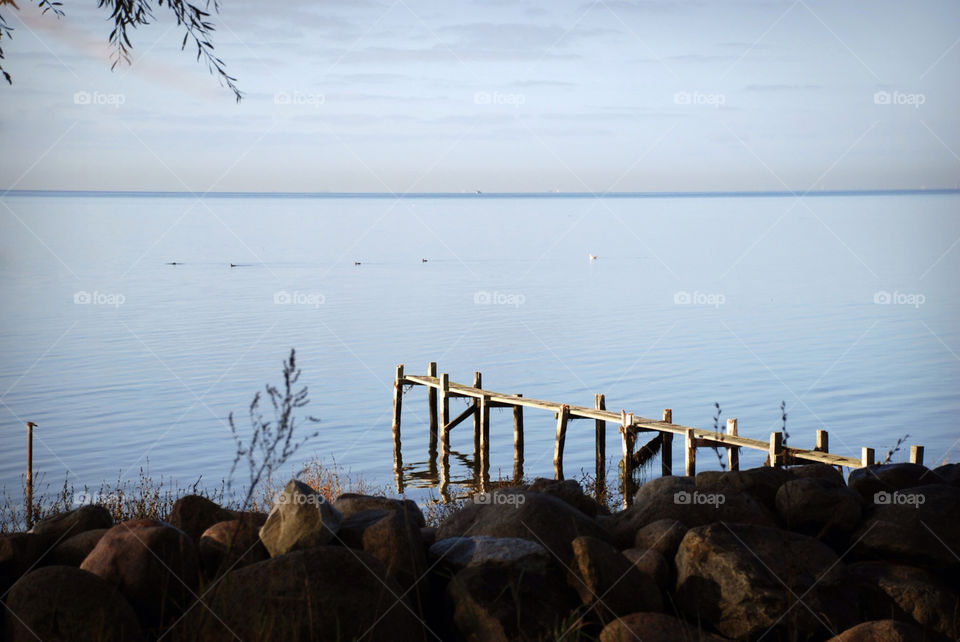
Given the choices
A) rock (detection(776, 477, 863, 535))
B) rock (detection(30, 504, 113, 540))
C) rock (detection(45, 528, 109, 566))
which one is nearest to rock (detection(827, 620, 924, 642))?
rock (detection(776, 477, 863, 535))

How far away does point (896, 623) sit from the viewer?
6516 mm

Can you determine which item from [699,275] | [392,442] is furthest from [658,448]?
[699,275]

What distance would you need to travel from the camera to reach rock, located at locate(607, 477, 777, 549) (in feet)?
27.1

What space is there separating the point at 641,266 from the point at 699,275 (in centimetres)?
923

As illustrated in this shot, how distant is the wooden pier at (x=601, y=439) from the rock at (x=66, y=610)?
10.2 m

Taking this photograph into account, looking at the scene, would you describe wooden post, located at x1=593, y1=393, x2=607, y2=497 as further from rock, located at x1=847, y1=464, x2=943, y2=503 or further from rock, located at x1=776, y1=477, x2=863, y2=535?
rock, located at x1=776, y1=477, x2=863, y2=535

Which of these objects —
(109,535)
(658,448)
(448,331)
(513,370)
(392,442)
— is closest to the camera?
(109,535)

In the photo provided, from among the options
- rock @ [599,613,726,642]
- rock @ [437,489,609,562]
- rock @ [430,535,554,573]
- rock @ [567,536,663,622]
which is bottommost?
rock @ [599,613,726,642]

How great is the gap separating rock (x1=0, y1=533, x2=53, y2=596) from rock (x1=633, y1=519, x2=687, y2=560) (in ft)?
15.4

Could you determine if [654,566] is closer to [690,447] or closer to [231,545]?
[231,545]

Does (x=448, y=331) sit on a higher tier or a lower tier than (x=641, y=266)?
lower

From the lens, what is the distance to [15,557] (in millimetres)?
7246

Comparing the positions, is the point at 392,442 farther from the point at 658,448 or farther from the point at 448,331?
the point at 448,331

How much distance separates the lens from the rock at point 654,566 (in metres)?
7.31
